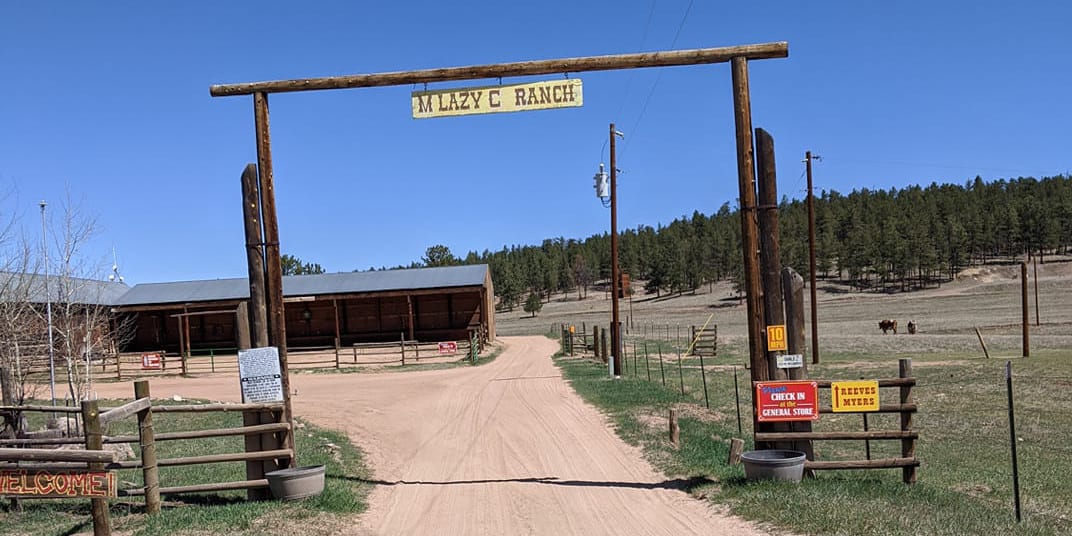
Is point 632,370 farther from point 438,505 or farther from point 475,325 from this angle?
point 438,505

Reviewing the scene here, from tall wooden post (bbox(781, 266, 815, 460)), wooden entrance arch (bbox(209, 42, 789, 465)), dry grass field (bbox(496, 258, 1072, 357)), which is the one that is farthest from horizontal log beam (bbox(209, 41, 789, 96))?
dry grass field (bbox(496, 258, 1072, 357))

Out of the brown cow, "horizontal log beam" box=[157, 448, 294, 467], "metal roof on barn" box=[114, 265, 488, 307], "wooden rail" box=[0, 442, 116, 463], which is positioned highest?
"metal roof on barn" box=[114, 265, 488, 307]

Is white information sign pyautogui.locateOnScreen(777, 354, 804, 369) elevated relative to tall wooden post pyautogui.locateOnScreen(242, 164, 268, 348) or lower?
lower

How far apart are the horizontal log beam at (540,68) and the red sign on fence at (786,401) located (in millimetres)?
3838

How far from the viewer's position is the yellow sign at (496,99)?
9367 mm

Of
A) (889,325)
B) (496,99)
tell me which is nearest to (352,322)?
(889,325)

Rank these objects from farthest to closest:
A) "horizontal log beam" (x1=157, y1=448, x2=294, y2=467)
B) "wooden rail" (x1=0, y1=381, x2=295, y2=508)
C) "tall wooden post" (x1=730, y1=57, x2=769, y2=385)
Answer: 1. "tall wooden post" (x1=730, y1=57, x2=769, y2=385)
2. "horizontal log beam" (x1=157, y1=448, x2=294, y2=467)
3. "wooden rail" (x1=0, y1=381, x2=295, y2=508)

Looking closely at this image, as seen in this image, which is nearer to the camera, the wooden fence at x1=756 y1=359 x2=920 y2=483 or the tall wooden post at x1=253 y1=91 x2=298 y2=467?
the wooden fence at x1=756 y1=359 x2=920 y2=483

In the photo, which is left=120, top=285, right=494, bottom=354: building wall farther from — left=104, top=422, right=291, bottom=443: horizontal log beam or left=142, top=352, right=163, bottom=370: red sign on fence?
left=104, top=422, right=291, bottom=443: horizontal log beam

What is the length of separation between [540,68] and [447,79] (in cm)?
112

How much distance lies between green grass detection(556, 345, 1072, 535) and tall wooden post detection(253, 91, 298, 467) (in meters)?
5.11

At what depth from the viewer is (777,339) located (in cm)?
925

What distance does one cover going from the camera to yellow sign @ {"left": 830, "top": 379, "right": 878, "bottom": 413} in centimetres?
877

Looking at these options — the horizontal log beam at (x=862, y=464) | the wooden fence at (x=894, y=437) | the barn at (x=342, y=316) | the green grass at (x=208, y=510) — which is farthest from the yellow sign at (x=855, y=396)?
the barn at (x=342, y=316)
